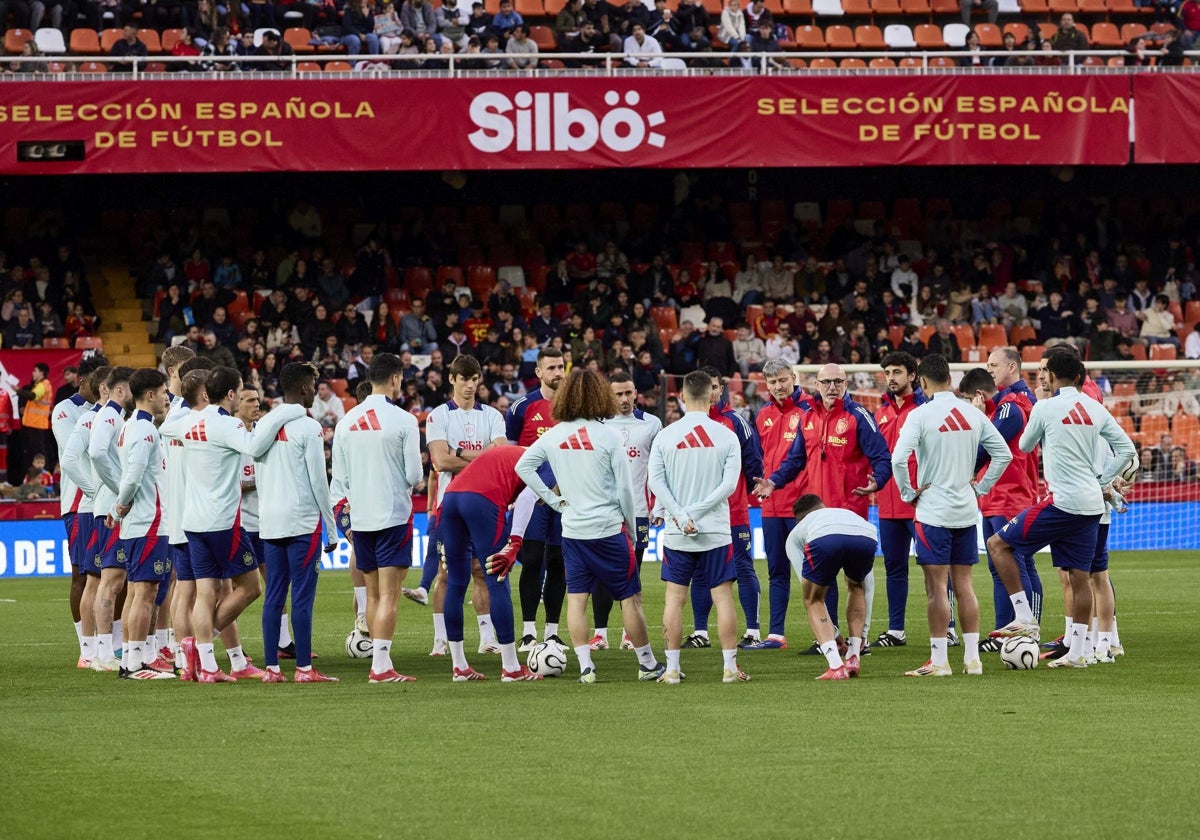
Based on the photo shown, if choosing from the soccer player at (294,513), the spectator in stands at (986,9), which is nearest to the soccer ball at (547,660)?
the soccer player at (294,513)

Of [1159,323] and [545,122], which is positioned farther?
[1159,323]

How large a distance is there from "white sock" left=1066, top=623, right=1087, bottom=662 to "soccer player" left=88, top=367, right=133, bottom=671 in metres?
6.56

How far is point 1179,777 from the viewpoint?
733cm

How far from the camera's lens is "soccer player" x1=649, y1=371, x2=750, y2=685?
10445 mm

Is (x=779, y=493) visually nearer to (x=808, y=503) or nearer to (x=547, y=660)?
(x=808, y=503)

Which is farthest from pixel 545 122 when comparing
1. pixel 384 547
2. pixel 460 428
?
pixel 384 547

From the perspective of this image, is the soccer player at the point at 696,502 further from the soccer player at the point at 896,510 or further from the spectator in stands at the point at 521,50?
the spectator in stands at the point at 521,50

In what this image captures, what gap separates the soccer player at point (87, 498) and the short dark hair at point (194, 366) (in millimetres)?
627

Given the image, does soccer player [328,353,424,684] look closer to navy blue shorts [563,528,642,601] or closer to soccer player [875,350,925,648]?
navy blue shorts [563,528,642,601]

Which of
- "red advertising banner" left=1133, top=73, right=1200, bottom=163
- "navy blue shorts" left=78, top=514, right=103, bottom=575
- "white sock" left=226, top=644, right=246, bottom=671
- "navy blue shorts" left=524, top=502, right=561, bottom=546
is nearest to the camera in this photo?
"white sock" left=226, top=644, right=246, bottom=671

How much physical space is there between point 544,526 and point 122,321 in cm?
1818

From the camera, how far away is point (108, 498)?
11914 mm

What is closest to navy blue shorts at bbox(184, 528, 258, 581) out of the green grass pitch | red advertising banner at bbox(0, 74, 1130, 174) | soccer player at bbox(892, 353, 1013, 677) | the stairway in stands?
the green grass pitch

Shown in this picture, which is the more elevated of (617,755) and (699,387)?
(699,387)
